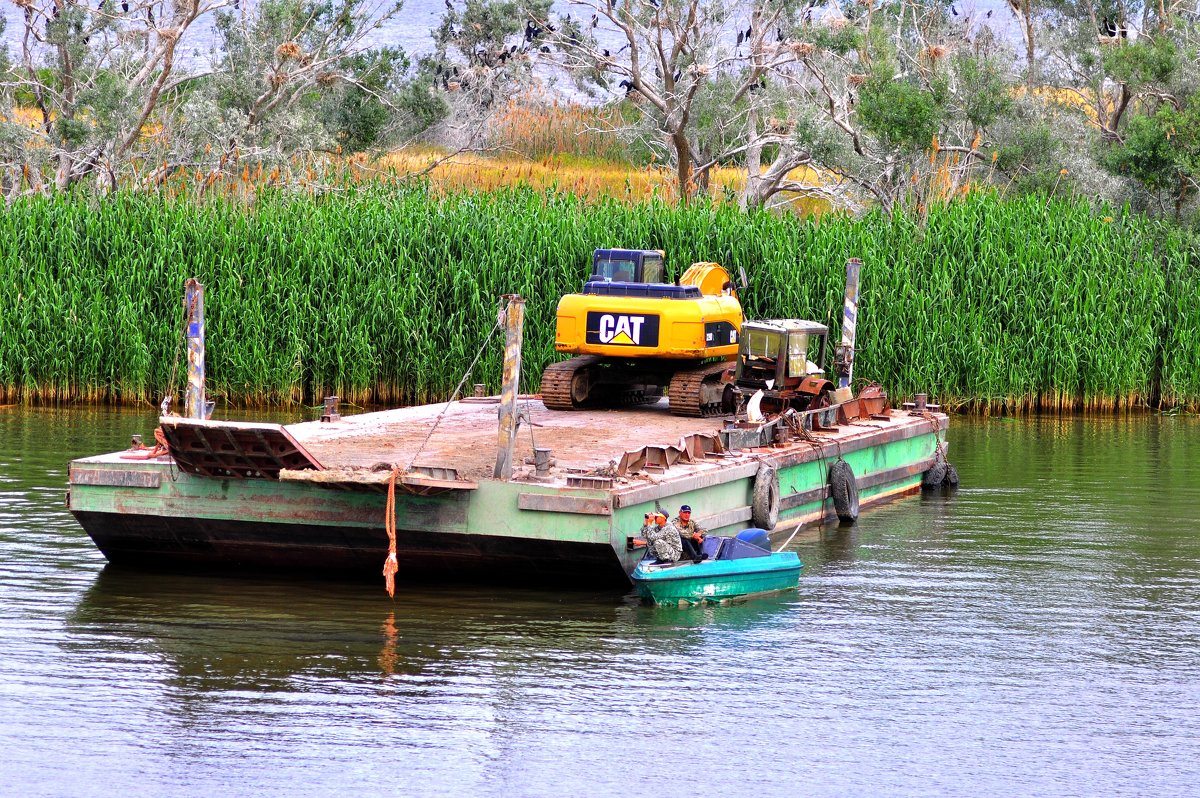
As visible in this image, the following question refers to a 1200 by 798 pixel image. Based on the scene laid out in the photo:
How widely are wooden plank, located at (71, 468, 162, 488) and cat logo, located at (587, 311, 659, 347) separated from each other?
203 inches

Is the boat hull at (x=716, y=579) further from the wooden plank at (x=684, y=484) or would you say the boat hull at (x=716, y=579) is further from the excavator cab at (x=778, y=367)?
the excavator cab at (x=778, y=367)

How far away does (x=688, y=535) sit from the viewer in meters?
14.1

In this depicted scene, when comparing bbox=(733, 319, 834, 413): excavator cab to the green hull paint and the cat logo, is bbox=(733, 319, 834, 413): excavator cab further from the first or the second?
the green hull paint

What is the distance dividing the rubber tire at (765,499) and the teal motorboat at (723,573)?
1.37 metres

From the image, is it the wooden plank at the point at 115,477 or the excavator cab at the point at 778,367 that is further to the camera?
the excavator cab at the point at 778,367

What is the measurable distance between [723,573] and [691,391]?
Result: 4.53 metres

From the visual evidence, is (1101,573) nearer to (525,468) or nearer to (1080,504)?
(1080,504)

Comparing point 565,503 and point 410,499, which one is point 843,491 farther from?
point 410,499

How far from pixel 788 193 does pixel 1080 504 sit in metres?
25.0

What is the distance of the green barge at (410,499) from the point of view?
13648 millimetres

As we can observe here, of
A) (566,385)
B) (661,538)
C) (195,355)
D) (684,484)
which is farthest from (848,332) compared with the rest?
(195,355)

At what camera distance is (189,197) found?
31.2 metres

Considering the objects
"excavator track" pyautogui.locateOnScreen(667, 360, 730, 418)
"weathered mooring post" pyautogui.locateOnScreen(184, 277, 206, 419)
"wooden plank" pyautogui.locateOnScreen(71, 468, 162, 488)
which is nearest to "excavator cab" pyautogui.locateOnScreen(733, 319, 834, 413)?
"excavator track" pyautogui.locateOnScreen(667, 360, 730, 418)

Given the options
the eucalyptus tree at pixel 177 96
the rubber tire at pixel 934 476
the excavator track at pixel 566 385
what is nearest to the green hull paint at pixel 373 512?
the excavator track at pixel 566 385
